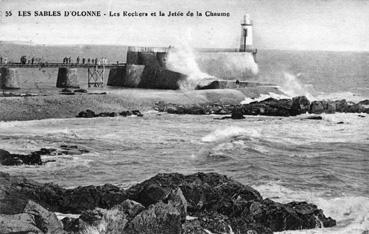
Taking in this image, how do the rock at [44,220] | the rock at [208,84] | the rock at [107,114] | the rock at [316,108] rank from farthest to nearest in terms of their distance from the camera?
the rock at [208,84] < the rock at [316,108] < the rock at [107,114] < the rock at [44,220]

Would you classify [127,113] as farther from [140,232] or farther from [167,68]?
[140,232]

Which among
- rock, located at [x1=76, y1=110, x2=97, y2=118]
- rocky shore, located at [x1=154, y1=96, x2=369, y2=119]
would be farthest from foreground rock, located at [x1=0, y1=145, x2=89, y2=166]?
rocky shore, located at [x1=154, y1=96, x2=369, y2=119]

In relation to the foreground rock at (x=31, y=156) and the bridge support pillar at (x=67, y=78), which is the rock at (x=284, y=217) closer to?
the foreground rock at (x=31, y=156)

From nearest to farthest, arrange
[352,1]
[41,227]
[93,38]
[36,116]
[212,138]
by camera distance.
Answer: [41,227]
[352,1]
[212,138]
[93,38]
[36,116]

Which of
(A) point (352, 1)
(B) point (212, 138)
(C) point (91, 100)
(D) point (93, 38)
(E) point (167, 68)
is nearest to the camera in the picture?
(A) point (352, 1)

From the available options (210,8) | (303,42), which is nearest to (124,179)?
(210,8)

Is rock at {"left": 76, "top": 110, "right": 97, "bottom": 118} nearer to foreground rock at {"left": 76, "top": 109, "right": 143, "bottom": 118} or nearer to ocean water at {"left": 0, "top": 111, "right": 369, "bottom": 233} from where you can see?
foreground rock at {"left": 76, "top": 109, "right": 143, "bottom": 118}

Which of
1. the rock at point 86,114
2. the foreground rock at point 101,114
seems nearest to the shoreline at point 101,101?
the rock at point 86,114
